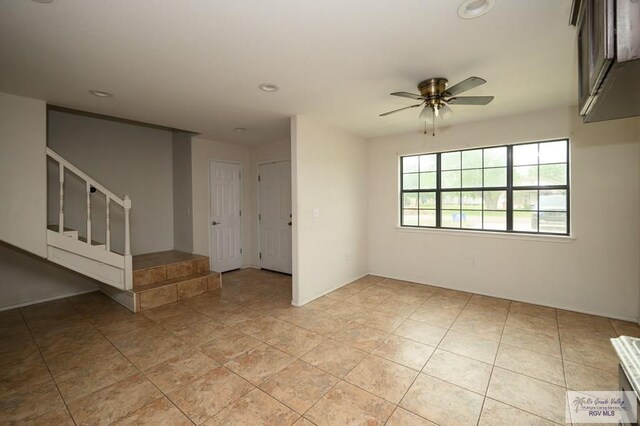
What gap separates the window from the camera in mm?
3611

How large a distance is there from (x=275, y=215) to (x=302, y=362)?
335 centimetres

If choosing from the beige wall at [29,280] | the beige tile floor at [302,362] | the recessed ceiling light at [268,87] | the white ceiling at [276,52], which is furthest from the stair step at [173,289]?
the recessed ceiling light at [268,87]

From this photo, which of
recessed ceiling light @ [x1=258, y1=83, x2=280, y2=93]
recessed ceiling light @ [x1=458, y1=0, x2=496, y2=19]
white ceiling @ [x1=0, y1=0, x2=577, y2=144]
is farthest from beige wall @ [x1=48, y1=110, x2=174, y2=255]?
recessed ceiling light @ [x1=458, y1=0, x2=496, y2=19]

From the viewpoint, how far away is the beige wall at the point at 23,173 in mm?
2818

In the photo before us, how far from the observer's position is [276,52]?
214 cm

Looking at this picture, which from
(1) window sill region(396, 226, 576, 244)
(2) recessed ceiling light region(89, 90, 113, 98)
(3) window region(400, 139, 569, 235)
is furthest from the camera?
(3) window region(400, 139, 569, 235)

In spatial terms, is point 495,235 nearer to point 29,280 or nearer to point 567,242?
point 567,242

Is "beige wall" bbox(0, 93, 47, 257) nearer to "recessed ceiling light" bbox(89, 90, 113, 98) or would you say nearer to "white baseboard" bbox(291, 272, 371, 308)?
"recessed ceiling light" bbox(89, 90, 113, 98)

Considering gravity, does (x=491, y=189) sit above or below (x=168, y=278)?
above

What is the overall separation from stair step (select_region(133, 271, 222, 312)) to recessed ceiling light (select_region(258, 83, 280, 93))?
114 inches

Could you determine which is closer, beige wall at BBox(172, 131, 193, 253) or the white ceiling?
the white ceiling

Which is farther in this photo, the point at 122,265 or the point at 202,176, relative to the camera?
the point at 202,176

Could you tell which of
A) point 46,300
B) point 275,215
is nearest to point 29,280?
point 46,300

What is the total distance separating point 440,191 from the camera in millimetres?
4492
